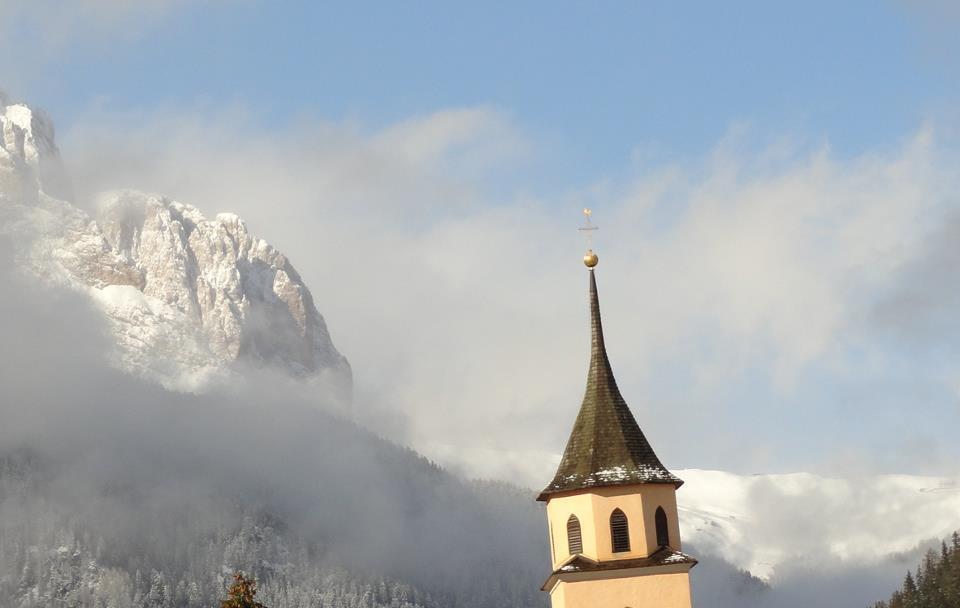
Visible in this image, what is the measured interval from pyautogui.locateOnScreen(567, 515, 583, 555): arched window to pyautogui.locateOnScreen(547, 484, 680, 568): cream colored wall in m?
0.17

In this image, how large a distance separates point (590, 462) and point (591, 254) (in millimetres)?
9813

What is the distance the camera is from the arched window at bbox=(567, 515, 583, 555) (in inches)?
2677

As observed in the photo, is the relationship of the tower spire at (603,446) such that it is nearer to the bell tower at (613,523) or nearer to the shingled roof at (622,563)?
the bell tower at (613,523)

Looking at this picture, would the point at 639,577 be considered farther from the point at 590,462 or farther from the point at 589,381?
the point at 589,381

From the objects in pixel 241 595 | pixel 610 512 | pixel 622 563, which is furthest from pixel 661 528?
pixel 241 595

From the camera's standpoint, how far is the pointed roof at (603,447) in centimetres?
6844

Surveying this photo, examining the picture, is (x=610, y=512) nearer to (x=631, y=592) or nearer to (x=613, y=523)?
(x=613, y=523)

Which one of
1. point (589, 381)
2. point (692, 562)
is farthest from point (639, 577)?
point (589, 381)

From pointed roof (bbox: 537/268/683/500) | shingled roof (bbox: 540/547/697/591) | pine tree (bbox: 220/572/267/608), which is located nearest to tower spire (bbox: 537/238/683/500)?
pointed roof (bbox: 537/268/683/500)

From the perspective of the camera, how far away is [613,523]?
67750 millimetres

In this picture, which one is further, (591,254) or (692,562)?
(591,254)

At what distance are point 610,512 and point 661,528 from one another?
2.09 m

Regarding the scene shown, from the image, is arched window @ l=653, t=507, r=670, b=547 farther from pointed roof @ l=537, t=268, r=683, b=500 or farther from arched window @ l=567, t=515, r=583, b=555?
arched window @ l=567, t=515, r=583, b=555

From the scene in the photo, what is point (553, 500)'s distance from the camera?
69500 millimetres
